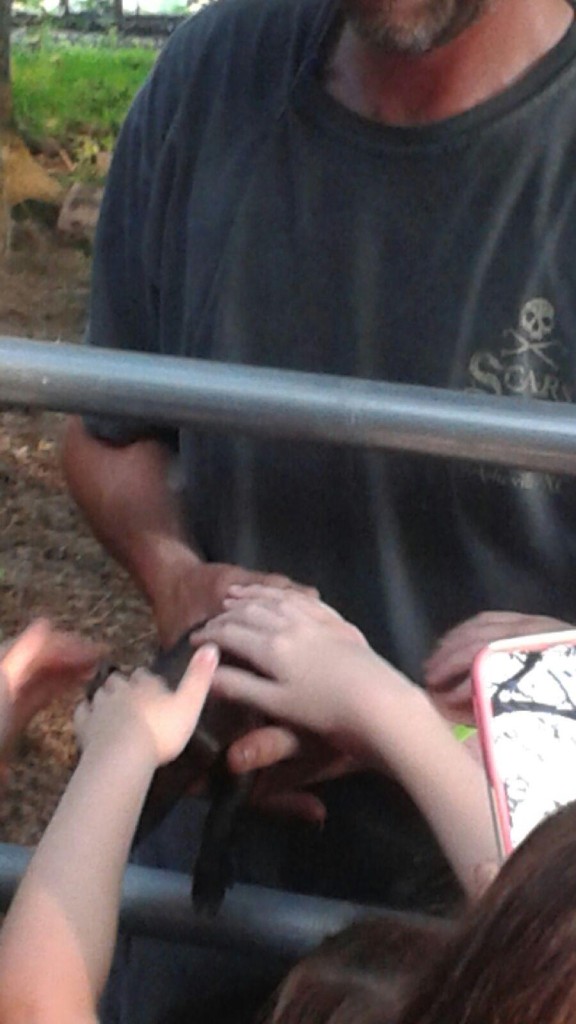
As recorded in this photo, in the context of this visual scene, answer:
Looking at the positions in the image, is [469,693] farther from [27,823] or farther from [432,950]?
[27,823]

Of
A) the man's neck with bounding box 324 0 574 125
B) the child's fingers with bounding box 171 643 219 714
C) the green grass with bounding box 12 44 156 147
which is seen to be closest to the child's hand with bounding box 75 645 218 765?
the child's fingers with bounding box 171 643 219 714

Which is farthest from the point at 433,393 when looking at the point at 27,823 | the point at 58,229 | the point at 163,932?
the point at 58,229

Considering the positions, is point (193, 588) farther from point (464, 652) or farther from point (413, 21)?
point (413, 21)

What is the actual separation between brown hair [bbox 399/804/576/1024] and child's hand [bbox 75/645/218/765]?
0.31 m

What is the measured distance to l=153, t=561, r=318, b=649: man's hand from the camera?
1109 millimetres

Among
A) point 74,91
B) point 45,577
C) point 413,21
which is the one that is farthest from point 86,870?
point 74,91

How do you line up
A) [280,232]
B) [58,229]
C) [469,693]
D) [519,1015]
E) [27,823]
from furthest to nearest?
[58,229] < [27,823] < [280,232] < [469,693] < [519,1015]

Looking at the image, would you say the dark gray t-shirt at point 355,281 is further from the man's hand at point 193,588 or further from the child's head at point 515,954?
the child's head at point 515,954

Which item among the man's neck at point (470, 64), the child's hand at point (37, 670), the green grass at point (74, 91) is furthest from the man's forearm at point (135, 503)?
the green grass at point (74, 91)

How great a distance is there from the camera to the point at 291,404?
89 centimetres

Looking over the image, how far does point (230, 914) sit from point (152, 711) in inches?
6.9

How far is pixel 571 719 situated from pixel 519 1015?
213mm

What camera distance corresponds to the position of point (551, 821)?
718 millimetres

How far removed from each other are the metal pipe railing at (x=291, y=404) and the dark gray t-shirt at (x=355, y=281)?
18cm
